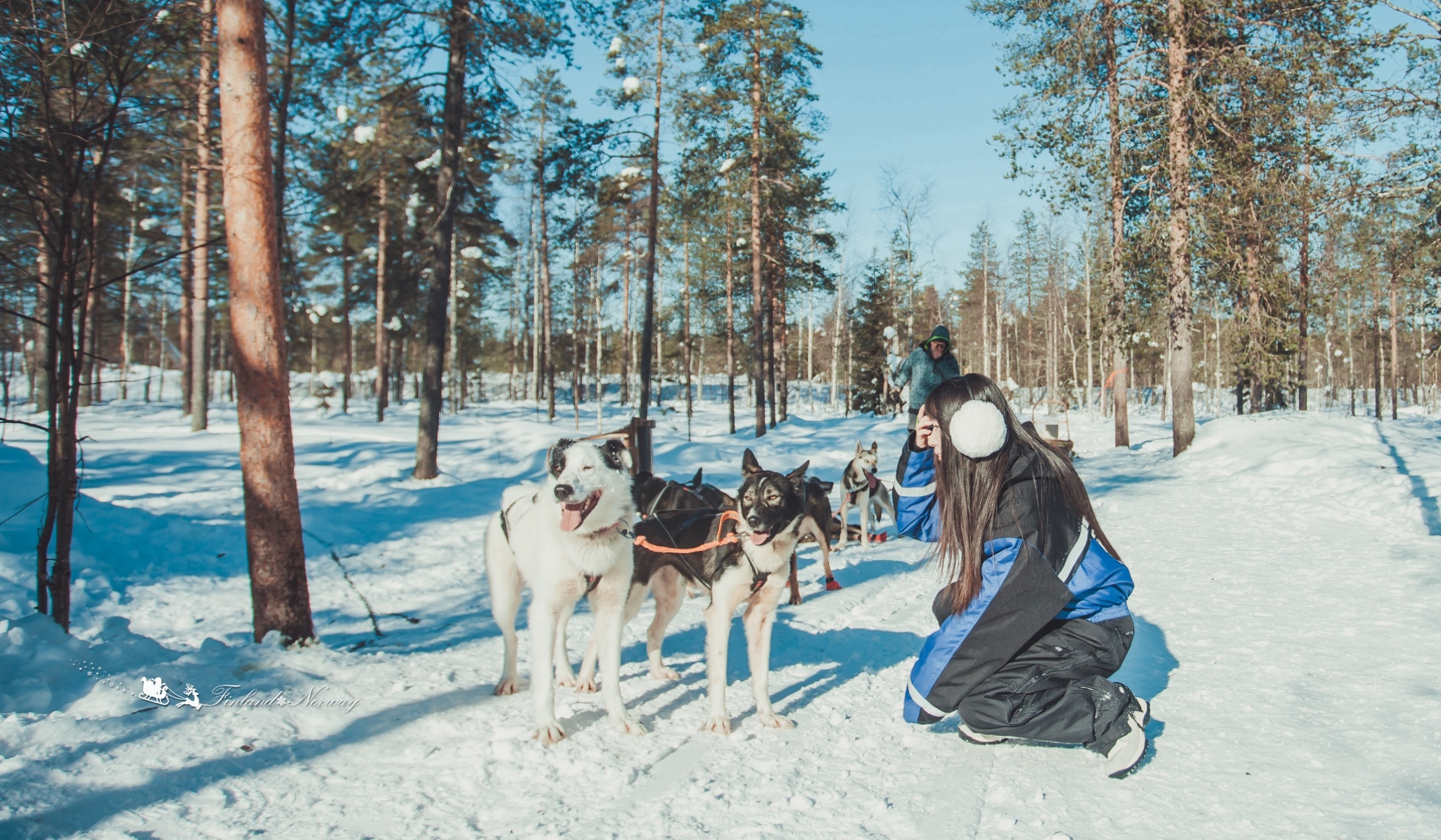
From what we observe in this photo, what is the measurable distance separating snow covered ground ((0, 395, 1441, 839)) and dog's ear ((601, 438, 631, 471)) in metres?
1.21

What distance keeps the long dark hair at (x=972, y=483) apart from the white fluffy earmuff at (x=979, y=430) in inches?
2.9

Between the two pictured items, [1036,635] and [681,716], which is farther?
[681,716]

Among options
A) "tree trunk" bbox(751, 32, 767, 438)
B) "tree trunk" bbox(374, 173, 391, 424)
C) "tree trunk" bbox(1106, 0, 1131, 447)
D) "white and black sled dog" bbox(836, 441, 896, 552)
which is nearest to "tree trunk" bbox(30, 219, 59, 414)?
"white and black sled dog" bbox(836, 441, 896, 552)

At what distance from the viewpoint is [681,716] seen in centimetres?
358

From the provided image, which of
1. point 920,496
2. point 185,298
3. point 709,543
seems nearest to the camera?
point 920,496

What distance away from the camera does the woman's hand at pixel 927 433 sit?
3.08m

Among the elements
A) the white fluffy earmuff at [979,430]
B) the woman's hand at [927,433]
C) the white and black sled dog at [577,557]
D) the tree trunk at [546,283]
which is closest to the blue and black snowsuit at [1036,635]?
the white fluffy earmuff at [979,430]

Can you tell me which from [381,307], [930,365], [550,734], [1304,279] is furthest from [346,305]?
[1304,279]

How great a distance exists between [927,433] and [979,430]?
13.1 inches

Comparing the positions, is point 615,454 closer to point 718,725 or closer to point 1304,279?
point 718,725

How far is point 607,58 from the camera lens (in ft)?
62.3

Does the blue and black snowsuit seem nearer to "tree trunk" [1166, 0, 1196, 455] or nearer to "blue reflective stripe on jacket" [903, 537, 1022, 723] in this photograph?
"blue reflective stripe on jacket" [903, 537, 1022, 723]

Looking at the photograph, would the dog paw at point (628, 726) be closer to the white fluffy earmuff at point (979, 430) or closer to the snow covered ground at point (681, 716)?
the snow covered ground at point (681, 716)

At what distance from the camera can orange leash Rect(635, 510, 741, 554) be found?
3.78 metres
